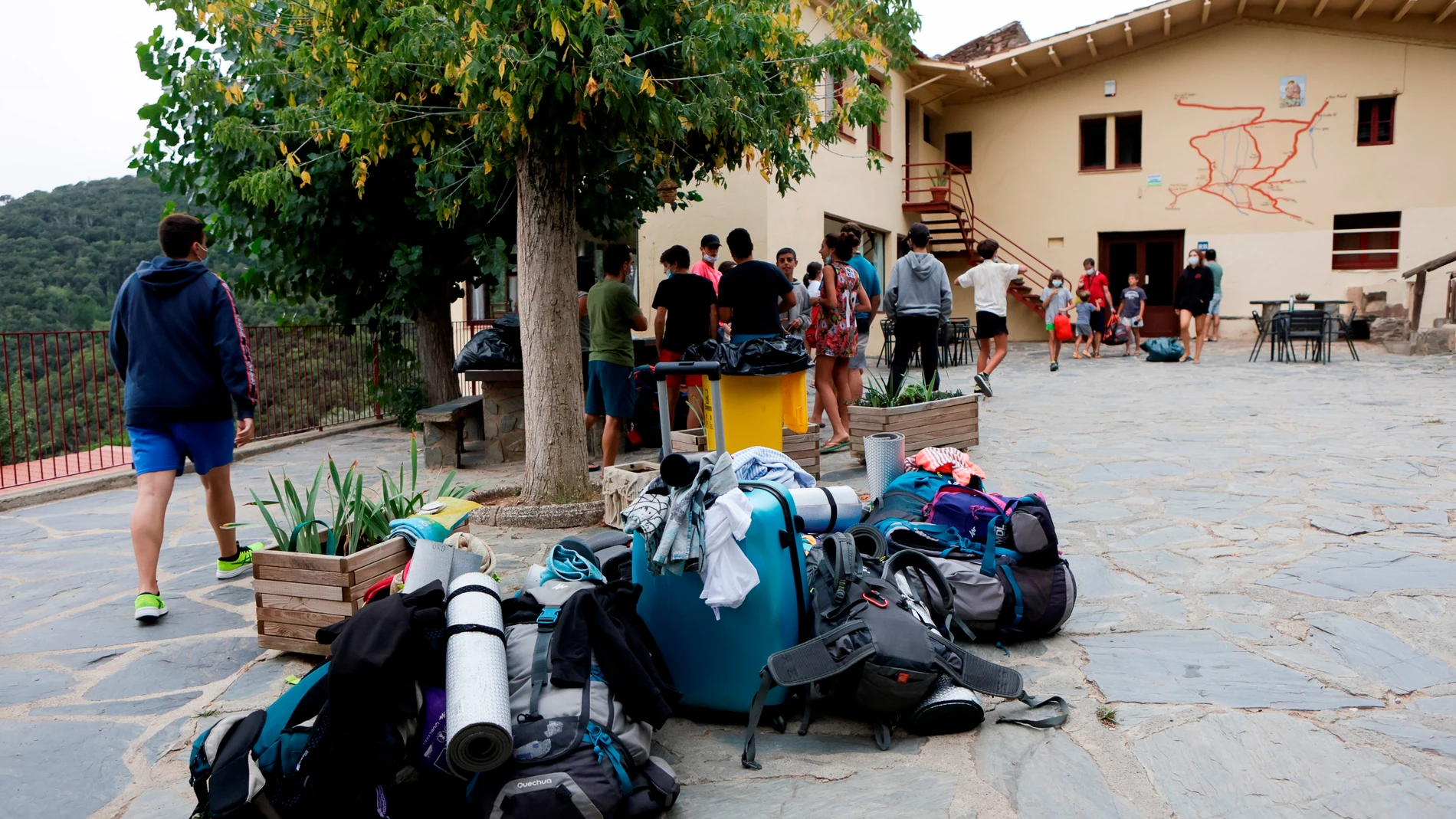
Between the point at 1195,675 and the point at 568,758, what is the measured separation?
7.60 ft

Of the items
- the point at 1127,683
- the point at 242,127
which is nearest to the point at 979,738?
the point at 1127,683

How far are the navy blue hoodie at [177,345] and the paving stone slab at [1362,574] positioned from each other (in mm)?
4868

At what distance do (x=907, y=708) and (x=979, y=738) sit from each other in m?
0.24

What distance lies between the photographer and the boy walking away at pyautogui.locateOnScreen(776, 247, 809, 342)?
914 centimetres

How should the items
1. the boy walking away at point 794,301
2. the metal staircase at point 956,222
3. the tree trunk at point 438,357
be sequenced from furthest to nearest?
the metal staircase at point 956,222 → the tree trunk at point 438,357 → the boy walking away at point 794,301

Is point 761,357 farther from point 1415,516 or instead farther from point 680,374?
point 1415,516

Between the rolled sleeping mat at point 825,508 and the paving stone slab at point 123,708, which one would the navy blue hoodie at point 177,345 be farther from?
the rolled sleeping mat at point 825,508

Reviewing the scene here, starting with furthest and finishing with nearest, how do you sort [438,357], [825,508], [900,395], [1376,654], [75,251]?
[75,251]
[438,357]
[900,395]
[825,508]
[1376,654]

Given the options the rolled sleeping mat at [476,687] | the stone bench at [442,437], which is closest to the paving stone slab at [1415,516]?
the rolled sleeping mat at [476,687]

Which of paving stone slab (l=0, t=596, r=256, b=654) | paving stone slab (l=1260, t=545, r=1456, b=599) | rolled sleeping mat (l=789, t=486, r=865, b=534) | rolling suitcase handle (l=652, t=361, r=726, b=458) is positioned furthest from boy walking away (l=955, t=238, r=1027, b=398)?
paving stone slab (l=0, t=596, r=256, b=654)

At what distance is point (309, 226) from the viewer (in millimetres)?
9828

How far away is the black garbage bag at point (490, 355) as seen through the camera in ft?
30.4

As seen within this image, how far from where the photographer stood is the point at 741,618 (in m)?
3.24

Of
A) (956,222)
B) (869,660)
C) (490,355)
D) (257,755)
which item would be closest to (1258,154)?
(956,222)
